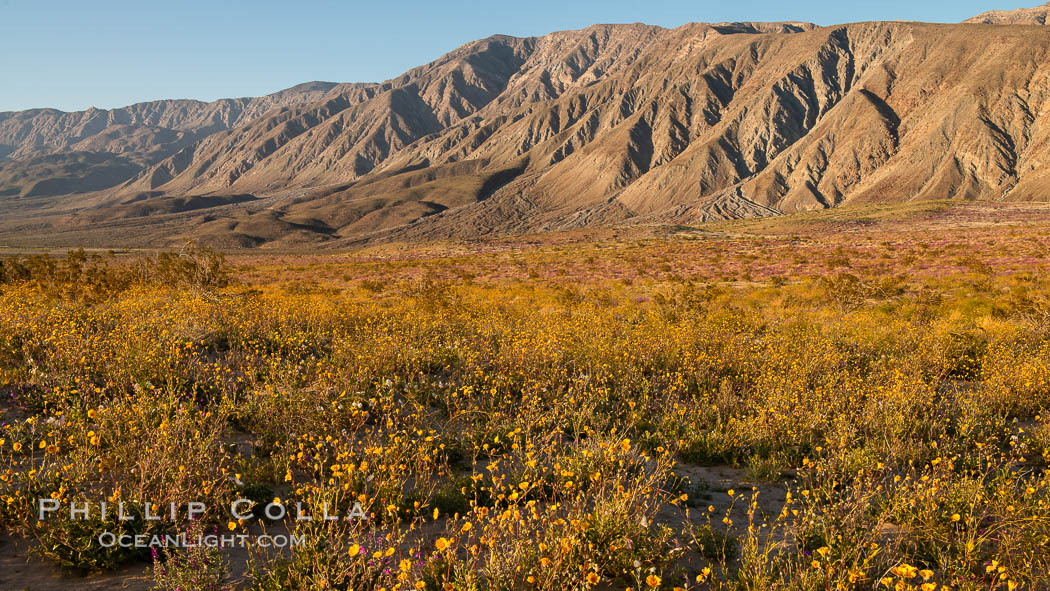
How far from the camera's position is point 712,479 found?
5.07 m

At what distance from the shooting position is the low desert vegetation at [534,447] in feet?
10.9

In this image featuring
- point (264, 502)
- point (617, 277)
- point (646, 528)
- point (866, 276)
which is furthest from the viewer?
point (617, 277)

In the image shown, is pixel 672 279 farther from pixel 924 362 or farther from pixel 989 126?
pixel 989 126

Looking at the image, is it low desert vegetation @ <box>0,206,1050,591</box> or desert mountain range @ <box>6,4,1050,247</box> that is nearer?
low desert vegetation @ <box>0,206,1050,591</box>

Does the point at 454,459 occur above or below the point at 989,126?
below

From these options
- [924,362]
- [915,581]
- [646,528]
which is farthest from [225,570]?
[924,362]

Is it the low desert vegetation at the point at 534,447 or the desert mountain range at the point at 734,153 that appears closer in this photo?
the low desert vegetation at the point at 534,447

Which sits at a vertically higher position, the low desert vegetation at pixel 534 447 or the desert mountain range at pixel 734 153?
the desert mountain range at pixel 734 153

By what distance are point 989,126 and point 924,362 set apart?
133 m

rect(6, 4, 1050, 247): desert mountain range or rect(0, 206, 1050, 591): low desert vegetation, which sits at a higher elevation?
rect(6, 4, 1050, 247): desert mountain range

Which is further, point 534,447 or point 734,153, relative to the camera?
point 734,153

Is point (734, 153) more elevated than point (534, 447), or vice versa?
point (734, 153)

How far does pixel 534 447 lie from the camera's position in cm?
477

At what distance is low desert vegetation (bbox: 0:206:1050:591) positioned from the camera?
3311 millimetres
